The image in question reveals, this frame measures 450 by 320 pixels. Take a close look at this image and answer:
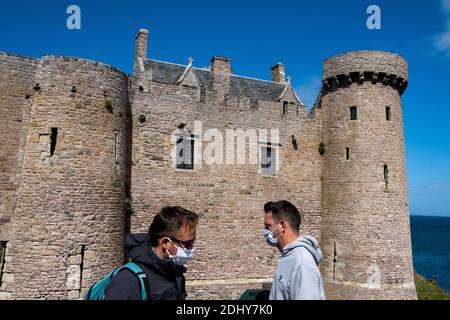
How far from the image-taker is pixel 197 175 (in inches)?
669

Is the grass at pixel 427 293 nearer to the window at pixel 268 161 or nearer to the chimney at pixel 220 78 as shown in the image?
the window at pixel 268 161

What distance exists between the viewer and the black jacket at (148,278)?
3.69m

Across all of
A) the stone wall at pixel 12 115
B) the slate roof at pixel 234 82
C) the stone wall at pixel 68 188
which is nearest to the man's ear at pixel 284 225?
the stone wall at pixel 68 188

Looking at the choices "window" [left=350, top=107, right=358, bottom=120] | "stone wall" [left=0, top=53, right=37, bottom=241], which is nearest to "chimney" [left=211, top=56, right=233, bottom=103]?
"window" [left=350, top=107, right=358, bottom=120]

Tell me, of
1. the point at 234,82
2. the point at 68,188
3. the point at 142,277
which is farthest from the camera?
the point at 234,82

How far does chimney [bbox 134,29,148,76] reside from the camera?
2446cm

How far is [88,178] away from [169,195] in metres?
3.99

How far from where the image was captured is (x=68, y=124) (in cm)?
1304

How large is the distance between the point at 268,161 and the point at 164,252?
1468 cm

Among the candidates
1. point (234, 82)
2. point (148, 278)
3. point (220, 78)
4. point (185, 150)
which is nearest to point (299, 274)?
point (148, 278)

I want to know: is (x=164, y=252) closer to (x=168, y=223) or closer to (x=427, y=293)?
(x=168, y=223)

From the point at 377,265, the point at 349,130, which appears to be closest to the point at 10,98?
the point at 349,130

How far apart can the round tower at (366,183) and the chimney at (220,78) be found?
5.07 meters

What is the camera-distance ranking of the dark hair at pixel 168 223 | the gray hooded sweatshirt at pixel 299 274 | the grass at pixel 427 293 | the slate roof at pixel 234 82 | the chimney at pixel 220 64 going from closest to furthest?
the gray hooded sweatshirt at pixel 299 274, the dark hair at pixel 168 223, the grass at pixel 427 293, the chimney at pixel 220 64, the slate roof at pixel 234 82
